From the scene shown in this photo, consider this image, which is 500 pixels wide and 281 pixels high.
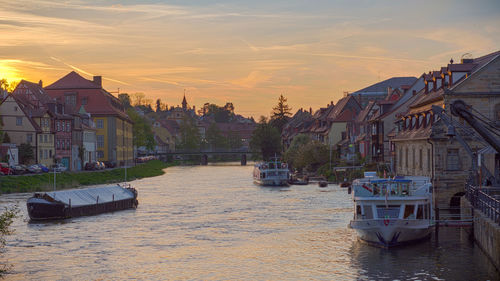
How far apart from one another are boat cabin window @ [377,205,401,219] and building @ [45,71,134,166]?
8662cm

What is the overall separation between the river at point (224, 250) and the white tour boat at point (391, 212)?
841mm

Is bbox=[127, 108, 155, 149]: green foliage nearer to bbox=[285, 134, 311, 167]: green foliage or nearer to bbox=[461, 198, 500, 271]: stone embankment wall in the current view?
bbox=[285, 134, 311, 167]: green foliage

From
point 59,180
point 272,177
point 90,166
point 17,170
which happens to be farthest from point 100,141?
point 17,170

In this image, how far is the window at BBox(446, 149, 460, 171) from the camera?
161 ft

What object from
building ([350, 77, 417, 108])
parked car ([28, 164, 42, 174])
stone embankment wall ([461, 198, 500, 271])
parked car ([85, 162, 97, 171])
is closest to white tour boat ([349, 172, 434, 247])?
stone embankment wall ([461, 198, 500, 271])

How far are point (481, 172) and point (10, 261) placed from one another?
2782 cm

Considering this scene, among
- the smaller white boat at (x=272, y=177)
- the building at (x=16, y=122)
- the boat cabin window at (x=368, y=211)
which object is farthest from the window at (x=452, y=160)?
the building at (x=16, y=122)

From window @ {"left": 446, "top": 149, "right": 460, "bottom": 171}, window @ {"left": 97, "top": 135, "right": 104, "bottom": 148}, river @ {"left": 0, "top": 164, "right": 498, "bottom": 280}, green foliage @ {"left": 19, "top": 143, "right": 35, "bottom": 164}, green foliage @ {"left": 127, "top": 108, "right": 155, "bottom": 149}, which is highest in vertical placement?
green foliage @ {"left": 127, "top": 108, "right": 155, "bottom": 149}

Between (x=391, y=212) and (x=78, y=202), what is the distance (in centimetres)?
2546

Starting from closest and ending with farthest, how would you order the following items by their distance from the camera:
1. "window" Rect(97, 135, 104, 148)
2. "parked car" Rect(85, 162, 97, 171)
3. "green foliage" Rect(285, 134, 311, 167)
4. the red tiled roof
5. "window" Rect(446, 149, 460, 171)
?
"window" Rect(446, 149, 460, 171)
"parked car" Rect(85, 162, 97, 171)
"window" Rect(97, 135, 104, 148)
the red tiled roof
"green foliage" Rect(285, 134, 311, 167)

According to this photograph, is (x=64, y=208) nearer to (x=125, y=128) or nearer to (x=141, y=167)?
(x=141, y=167)

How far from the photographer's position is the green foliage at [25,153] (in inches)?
3516

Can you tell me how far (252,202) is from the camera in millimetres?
66250

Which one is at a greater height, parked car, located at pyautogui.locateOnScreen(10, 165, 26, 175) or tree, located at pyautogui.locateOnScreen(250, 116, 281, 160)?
tree, located at pyautogui.locateOnScreen(250, 116, 281, 160)
